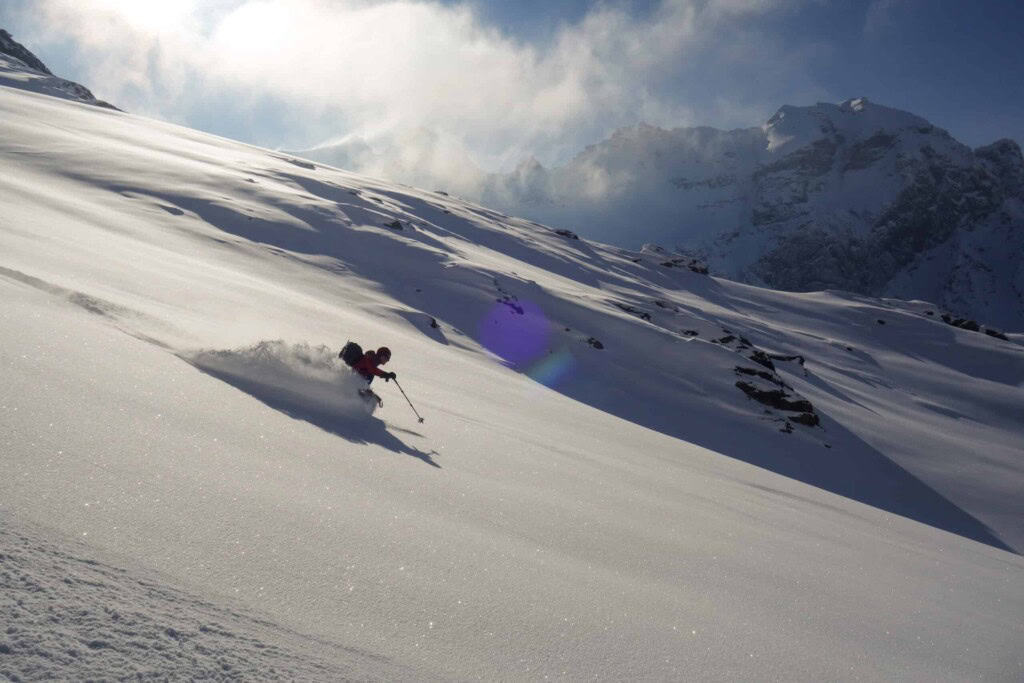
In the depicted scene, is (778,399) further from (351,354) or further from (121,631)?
(121,631)

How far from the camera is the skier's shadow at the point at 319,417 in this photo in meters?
4.78

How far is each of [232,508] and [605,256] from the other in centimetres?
6598

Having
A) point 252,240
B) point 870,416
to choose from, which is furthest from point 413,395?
point 870,416

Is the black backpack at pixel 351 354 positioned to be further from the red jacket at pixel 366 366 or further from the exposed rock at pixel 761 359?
the exposed rock at pixel 761 359

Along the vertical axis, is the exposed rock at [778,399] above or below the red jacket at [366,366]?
above

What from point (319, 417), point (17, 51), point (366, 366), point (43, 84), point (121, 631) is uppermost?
point (17, 51)

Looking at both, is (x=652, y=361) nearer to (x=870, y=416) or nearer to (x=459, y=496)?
(x=870, y=416)

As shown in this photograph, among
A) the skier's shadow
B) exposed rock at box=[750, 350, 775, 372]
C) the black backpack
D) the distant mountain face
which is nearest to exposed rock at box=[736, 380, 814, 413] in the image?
exposed rock at box=[750, 350, 775, 372]

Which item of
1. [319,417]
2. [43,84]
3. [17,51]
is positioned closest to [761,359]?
[319,417]

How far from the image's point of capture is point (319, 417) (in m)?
5.03

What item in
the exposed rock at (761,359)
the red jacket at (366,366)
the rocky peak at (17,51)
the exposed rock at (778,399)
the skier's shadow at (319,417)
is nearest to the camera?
the skier's shadow at (319,417)

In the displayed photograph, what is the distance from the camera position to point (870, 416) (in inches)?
1347

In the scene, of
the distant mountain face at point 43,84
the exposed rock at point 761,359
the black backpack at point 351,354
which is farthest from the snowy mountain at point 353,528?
the distant mountain face at point 43,84

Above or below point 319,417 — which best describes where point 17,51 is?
above
